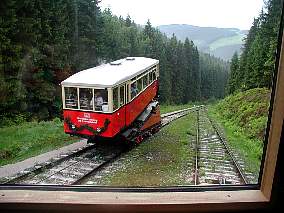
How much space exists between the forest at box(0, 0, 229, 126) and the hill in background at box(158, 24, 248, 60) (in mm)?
67

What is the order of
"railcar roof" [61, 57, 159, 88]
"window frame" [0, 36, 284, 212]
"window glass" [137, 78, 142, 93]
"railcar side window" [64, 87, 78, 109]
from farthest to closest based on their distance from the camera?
"window glass" [137, 78, 142, 93], "railcar side window" [64, 87, 78, 109], "railcar roof" [61, 57, 159, 88], "window frame" [0, 36, 284, 212]

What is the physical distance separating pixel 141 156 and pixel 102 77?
75cm

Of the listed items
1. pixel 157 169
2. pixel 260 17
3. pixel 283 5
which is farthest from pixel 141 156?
pixel 283 5

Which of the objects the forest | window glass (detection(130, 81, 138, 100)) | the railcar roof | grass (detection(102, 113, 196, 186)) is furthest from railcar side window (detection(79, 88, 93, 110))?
grass (detection(102, 113, 196, 186))

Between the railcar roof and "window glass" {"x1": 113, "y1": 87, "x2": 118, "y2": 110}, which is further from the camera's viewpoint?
"window glass" {"x1": 113, "y1": 87, "x2": 118, "y2": 110}

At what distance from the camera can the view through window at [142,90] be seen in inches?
61.2

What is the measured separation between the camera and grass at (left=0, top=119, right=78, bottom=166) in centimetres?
167

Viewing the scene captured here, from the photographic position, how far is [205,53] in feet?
6.64

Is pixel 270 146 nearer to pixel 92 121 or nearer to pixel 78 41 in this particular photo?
pixel 78 41

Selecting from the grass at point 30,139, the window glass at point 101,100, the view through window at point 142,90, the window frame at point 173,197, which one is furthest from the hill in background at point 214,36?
the window glass at point 101,100

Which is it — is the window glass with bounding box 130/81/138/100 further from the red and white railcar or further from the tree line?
the tree line

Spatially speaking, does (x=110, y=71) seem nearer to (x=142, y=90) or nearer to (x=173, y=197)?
(x=142, y=90)

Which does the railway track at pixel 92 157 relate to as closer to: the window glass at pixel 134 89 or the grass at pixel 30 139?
the grass at pixel 30 139

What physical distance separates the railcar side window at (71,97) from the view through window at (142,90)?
1 cm
